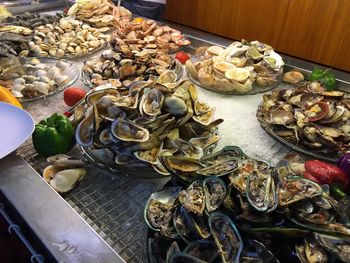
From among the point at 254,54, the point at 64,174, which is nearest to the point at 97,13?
the point at 254,54

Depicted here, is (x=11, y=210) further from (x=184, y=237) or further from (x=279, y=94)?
(x=279, y=94)

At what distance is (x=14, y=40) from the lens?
6.25ft

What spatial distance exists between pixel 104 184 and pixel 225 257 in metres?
0.50

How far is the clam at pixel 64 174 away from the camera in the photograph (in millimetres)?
945

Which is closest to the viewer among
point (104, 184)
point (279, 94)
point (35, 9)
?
point (104, 184)

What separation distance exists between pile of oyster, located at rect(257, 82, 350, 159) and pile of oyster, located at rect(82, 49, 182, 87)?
0.50m

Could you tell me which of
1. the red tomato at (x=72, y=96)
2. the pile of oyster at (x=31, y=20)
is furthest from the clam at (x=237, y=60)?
the pile of oyster at (x=31, y=20)

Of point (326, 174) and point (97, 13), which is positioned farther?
point (97, 13)

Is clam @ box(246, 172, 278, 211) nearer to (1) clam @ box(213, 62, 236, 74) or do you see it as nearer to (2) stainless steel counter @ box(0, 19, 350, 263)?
(2) stainless steel counter @ box(0, 19, 350, 263)

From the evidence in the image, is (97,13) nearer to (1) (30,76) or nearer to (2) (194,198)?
(1) (30,76)

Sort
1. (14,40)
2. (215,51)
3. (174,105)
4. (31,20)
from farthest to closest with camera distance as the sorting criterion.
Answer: (31,20)
(14,40)
(215,51)
(174,105)

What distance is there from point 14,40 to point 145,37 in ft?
2.68

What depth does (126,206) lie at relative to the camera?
91 centimetres

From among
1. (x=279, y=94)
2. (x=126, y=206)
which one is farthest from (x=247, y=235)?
(x=279, y=94)
